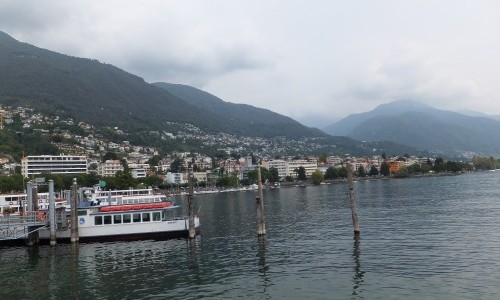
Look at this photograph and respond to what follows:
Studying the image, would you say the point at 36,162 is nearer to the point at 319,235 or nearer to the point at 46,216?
the point at 46,216

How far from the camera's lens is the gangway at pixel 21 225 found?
Result: 44562 millimetres

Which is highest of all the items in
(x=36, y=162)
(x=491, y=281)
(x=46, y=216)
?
(x=36, y=162)

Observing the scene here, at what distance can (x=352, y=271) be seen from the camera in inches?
1120

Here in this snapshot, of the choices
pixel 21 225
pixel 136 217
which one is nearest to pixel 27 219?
pixel 21 225

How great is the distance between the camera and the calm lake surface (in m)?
24.8

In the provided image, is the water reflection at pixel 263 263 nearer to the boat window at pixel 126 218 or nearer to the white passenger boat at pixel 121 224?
the white passenger boat at pixel 121 224

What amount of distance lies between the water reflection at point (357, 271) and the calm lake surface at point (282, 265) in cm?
6

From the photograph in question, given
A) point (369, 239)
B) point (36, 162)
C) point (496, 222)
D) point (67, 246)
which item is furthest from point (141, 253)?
point (36, 162)

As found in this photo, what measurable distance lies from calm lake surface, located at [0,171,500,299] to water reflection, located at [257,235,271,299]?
72mm

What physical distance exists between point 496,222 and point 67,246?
43.8 metres

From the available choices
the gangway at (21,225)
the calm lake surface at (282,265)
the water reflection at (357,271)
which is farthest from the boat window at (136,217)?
the water reflection at (357,271)

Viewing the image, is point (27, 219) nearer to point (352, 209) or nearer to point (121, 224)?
point (121, 224)

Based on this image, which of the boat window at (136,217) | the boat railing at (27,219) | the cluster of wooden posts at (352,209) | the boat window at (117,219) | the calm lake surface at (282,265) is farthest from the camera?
the boat window at (136,217)

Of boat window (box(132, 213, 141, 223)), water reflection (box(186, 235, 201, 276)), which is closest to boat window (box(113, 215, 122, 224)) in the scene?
boat window (box(132, 213, 141, 223))
